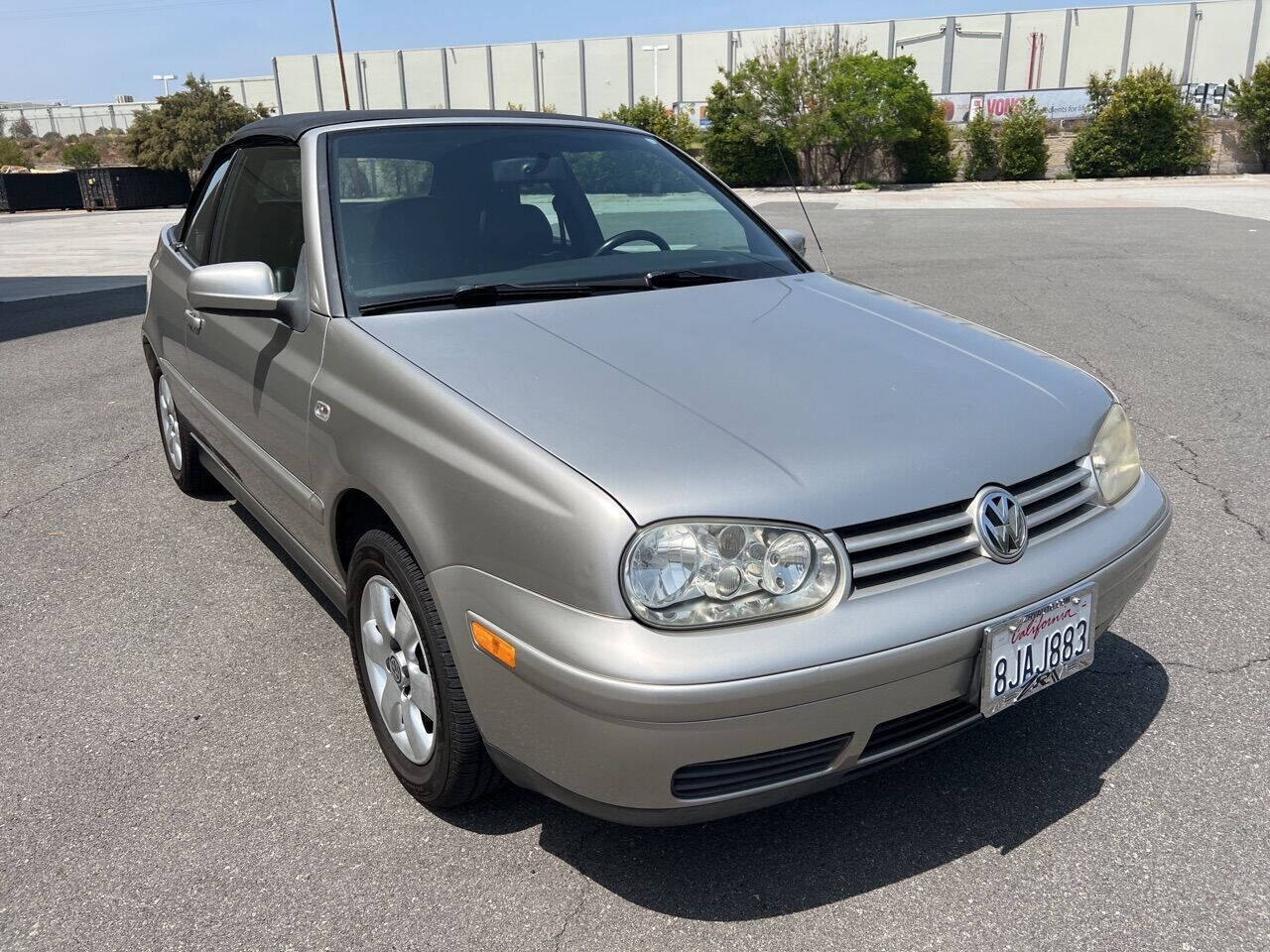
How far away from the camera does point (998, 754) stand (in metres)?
2.62

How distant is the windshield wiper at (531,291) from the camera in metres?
2.69

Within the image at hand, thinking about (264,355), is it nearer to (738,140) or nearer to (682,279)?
(682,279)

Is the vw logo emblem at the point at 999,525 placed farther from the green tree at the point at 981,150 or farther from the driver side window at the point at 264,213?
the green tree at the point at 981,150

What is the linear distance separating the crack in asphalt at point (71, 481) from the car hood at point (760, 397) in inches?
119

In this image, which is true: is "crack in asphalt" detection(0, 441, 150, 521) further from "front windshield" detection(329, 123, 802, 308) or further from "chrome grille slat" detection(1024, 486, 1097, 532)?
"chrome grille slat" detection(1024, 486, 1097, 532)

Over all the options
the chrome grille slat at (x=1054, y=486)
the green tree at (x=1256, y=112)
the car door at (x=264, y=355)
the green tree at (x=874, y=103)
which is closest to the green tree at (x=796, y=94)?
the green tree at (x=874, y=103)

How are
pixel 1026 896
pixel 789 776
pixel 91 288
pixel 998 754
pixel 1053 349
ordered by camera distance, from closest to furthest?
1. pixel 789 776
2. pixel 1026 896
3. pixel 998 754
4. pixel 1053 349
5. pixel 91 288

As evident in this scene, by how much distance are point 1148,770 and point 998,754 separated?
36cm

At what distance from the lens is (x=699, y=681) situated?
5.85 ft

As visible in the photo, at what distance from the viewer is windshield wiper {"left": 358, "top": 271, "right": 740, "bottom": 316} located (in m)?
2.69

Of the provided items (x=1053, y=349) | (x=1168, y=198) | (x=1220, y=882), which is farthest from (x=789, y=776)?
(x=1168, y=198)

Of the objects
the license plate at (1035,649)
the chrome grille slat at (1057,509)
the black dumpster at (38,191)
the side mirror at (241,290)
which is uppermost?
the side mirror at (241,290)

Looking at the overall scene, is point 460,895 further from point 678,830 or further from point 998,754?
point 998,754

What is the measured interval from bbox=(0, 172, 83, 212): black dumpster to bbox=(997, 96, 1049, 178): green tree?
31887 mm
